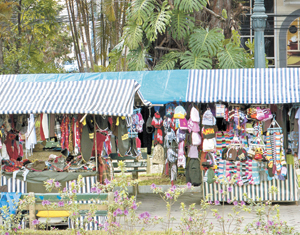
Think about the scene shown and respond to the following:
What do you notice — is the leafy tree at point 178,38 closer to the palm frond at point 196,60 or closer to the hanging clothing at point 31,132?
the palm frond at point 196,60

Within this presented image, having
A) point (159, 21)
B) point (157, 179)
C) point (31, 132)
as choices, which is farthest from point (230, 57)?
point (31, 132)

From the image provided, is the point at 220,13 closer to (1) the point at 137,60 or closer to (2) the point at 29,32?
(1) the point at 137,60

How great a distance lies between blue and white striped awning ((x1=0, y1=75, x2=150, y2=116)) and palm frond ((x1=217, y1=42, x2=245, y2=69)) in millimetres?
3629

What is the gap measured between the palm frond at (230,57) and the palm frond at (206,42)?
0.70ft

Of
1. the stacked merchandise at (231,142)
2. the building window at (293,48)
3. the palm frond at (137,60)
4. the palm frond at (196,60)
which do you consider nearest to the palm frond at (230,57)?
the palm frond at (196,60)

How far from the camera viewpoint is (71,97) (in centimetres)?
801

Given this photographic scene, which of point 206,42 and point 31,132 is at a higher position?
point 206,42

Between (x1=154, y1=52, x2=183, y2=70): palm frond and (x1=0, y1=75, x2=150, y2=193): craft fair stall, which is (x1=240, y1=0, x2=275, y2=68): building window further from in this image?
(x1=0, y1=75, x2=150, y2=193): craft fair stall

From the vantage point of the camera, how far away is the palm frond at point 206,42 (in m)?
11.4

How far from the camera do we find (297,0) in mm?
19375

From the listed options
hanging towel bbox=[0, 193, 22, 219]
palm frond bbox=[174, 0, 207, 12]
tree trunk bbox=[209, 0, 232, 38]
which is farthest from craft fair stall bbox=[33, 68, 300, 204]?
tree trunk bbox=[209, 0, 232, 38]

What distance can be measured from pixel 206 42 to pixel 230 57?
30.2 inches

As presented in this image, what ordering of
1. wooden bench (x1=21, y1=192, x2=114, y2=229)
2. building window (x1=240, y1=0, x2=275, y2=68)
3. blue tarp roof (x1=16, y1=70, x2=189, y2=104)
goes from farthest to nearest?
building window (x1=240, y1=0, x2=275, y2=68) < blue tarp roof (x1=16, y1=70, x2=189, y2=104) < wooden bench (x1=21, y1=192, x2=114, y2=229)

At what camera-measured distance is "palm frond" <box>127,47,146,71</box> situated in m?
11.9
